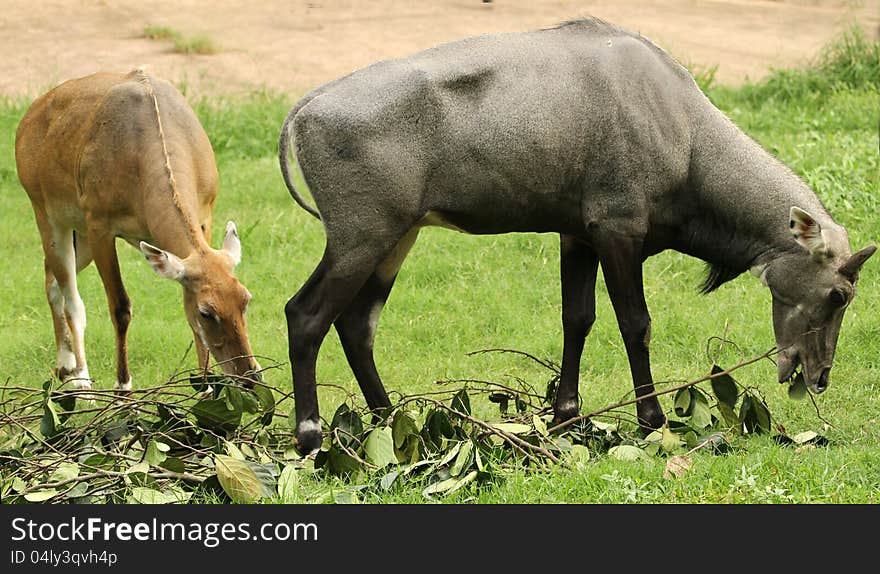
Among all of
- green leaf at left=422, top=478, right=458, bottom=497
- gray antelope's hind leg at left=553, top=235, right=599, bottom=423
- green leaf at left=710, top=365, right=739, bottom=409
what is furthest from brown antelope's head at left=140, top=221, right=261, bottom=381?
green leaf at left=710, top=365, right=739, bottom=409

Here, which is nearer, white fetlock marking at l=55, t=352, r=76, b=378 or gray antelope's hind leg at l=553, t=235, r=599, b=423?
gray antelope's hind leg at l=553, t=235, r=599, b=423

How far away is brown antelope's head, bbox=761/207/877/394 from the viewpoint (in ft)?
22.3

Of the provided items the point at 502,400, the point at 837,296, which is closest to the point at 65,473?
the point at 502,400

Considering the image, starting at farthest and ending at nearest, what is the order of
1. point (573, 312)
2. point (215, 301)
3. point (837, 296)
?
point (573, 312) < point (215, 301) < point (837, 296)

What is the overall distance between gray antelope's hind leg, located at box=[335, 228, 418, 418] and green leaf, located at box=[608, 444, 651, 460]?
1.39 m

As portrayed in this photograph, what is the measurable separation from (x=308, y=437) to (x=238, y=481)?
88 centimetres

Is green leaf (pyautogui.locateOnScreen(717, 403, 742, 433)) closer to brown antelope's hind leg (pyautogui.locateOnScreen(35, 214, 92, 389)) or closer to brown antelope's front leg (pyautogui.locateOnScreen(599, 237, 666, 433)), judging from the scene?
brown antelope's front leg (pyautogui.locateOnScreen(599, 237, 666, 433))

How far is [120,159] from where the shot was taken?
839 cm

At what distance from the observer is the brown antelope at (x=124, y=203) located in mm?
7301

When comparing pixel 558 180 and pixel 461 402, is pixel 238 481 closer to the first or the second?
pixel 461 402

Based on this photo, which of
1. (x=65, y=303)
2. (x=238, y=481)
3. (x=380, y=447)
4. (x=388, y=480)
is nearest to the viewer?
(x=238, y=481)

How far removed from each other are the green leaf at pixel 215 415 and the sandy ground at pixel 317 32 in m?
8.58

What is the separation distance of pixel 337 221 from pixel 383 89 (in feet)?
2.36

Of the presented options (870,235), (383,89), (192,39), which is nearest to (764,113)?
(870,235)
